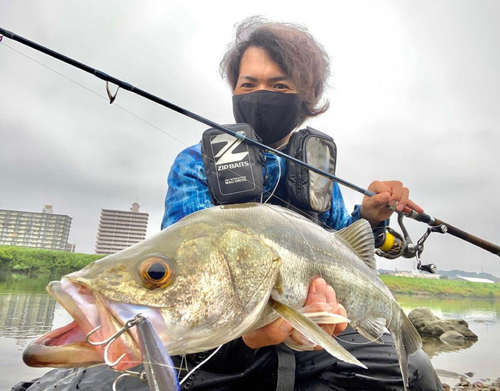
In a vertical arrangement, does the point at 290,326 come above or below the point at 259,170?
below

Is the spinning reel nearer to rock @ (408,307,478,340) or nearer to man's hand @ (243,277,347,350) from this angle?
man's hand @ (243,277,347,350)

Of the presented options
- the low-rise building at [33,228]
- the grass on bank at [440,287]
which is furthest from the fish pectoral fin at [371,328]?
the low-rise building at [33,228]

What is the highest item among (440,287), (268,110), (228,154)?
(440,287)

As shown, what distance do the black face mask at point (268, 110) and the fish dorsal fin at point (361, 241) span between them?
1502 millimetres

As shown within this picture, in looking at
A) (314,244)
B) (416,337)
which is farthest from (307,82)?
(416,337)

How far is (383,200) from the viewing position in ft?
11.3

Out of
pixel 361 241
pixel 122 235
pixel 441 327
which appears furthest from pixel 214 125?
pixel 441 327

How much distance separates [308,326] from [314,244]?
1.95 ft

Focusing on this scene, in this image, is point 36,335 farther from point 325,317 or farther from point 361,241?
point 325,317

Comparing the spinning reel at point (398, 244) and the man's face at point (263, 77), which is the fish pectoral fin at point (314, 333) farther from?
the spinning reel at point (398, 244)

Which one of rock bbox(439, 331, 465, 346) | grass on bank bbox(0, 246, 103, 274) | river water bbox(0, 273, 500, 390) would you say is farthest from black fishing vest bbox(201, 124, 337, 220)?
grass on bank bbox(0, 246, 103, 274)

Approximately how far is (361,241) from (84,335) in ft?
6.14

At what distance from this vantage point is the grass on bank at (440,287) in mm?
33219

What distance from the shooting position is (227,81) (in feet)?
14.1
